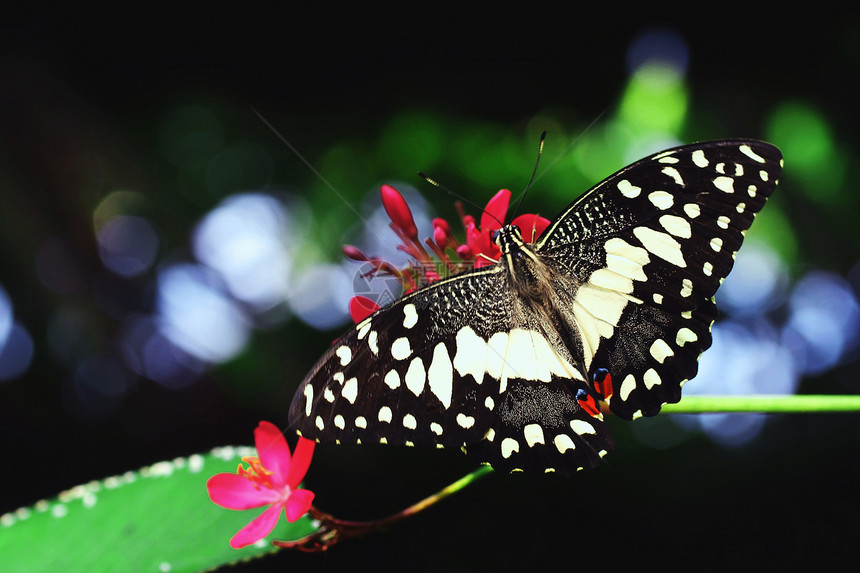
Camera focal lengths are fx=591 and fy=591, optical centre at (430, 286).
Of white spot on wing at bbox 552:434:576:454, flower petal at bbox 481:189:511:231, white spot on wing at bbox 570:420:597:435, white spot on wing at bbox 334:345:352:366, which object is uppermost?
flower petal at bbox 481:189:511:231

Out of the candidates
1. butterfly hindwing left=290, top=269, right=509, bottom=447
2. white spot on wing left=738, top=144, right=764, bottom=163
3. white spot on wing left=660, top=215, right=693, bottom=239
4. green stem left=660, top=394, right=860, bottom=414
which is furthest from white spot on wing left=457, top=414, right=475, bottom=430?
white spot on wing left=738, top=144, right=764, bottom=163

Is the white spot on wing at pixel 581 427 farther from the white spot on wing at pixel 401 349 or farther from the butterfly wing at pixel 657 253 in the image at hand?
the white spot on wing at pixel 401 349

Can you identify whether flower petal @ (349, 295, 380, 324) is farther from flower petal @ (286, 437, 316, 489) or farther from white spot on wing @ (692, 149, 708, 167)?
white spot on wing @ (692, 149, 708, 167)

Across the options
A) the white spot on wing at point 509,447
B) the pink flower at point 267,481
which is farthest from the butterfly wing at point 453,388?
the pink flower at point 267,481

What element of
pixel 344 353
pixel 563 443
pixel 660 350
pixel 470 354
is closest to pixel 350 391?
pixel 344 353

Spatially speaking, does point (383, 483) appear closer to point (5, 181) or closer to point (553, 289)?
point (553, 289)

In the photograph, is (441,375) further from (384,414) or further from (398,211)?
(398,211)

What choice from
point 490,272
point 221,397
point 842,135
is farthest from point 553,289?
point 221,397
